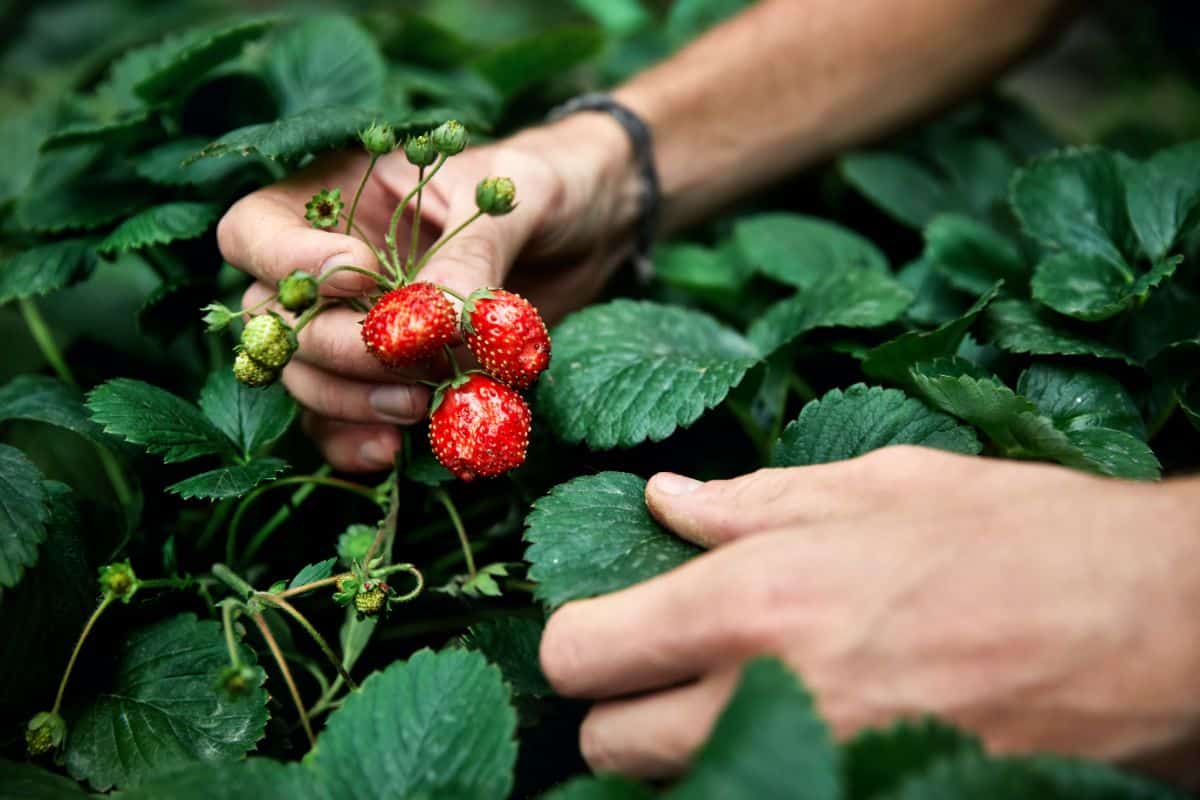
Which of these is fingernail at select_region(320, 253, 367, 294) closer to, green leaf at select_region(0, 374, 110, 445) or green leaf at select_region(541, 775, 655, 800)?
green leaf at select_region(0, 374, 110, 445)

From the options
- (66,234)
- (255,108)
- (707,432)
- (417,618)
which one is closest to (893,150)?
(707,432)

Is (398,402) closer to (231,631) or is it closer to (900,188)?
(231,631)

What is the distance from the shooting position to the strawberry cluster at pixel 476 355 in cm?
68

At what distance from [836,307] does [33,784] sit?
0.79m

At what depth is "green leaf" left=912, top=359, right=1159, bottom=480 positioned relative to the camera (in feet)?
2.30

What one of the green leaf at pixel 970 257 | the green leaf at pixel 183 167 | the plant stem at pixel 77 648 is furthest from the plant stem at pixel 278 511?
the green leaf at pixel 970 257

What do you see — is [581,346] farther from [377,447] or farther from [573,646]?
[573,646]

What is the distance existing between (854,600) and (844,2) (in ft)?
3.81

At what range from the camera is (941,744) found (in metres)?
0.46

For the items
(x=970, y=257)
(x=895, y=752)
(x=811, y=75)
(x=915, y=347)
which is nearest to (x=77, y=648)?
(x=895, y=752)

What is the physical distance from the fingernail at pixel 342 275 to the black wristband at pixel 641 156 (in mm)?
588

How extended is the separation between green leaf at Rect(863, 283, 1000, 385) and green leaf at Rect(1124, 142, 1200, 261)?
259 millimetres

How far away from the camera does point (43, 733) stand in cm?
69

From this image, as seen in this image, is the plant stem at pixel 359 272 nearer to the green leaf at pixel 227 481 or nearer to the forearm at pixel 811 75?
the green leaf at pixel 227 481
